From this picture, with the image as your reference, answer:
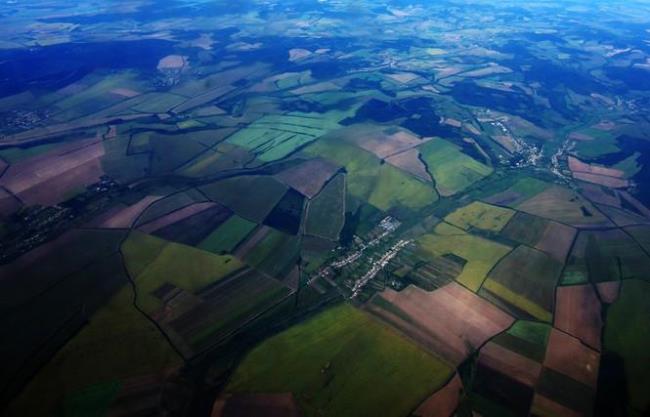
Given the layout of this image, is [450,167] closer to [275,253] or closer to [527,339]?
[275,253]

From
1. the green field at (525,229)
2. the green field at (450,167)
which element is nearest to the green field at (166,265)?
the green field at (525,229)

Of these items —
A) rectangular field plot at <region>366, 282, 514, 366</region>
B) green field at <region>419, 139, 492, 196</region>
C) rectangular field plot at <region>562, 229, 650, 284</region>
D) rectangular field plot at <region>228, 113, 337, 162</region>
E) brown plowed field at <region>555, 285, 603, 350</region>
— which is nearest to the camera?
rectangular field plot at <region>366, 282, 514, 366</region>

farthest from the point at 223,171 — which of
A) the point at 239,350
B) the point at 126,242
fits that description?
the point at 239,350

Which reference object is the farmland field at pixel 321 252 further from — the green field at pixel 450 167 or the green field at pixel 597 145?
the green field at pixel 597 145

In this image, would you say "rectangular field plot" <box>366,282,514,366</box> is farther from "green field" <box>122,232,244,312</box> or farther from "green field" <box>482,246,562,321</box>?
"green field" <box>122,232,244,312</box>

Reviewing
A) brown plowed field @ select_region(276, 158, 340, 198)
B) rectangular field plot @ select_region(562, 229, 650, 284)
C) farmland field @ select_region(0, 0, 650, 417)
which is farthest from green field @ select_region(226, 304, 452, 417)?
brown plowed field @ select_region(276, 158, 340, 198)

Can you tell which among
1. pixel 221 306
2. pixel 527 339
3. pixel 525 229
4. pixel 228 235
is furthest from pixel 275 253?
pixel 525 229
